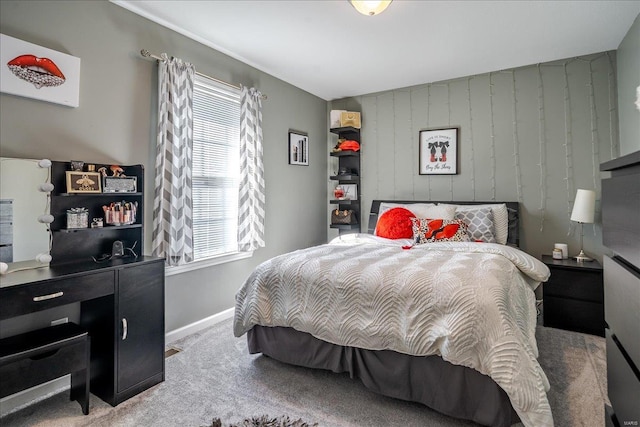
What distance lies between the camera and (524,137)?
365 centimetres

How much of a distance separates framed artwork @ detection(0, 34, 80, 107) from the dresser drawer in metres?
2.82

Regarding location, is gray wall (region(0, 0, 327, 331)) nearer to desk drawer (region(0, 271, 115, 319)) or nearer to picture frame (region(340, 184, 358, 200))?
desk drawer (region(0, 271, 115, 319))

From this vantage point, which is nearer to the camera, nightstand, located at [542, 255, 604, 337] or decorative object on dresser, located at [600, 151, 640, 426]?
decorative object on dresser, located at [600, 151, 640, 426]

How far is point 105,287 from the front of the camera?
193cm

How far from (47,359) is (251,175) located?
2.18m

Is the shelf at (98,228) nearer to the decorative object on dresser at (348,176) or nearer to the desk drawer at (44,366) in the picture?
the desk drawer at (44,366)

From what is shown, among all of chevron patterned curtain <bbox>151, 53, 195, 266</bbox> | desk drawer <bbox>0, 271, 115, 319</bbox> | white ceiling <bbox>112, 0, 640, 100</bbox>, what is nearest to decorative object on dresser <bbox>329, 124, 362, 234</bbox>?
white ceiling <bbox>112, 0, 640, 100</bbox>

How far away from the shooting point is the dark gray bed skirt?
163 cm

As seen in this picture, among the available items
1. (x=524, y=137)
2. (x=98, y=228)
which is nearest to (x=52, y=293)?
(x=98, y=228)

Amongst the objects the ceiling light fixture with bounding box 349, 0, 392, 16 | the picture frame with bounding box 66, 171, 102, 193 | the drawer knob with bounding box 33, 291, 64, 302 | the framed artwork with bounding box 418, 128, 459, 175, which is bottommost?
the drawer knob with bounding box 33, 291, 64, 302

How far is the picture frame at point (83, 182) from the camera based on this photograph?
2078mm

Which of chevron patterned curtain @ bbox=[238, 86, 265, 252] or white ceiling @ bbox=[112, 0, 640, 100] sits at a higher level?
white ceiling @ bbox=[112, 0, 640, 100]

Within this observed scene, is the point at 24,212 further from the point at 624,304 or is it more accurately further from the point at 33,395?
the point at 624,304

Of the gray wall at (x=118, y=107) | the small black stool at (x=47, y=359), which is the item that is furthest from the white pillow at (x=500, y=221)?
the small black stool at (x=47, y=359)
